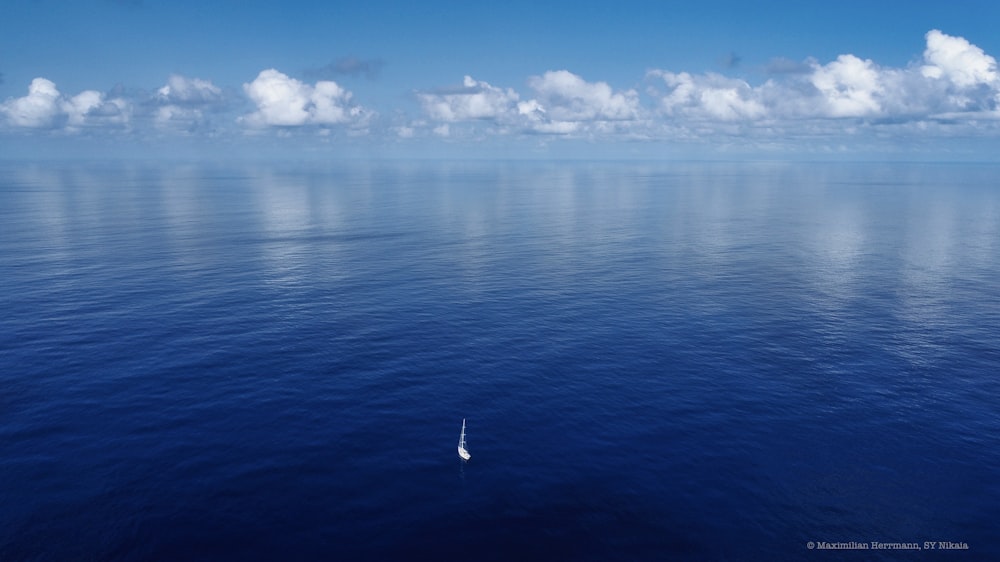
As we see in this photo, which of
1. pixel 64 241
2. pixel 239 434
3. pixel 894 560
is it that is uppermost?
pixel 64 241

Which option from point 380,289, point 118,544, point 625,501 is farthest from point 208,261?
point 625,501

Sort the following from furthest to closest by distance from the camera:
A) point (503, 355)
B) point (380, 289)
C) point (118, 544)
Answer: point (380, 289)
point (503, 355)
point (118, 544)

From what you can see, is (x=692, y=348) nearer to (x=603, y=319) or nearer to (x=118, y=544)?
(x=603, y=319)

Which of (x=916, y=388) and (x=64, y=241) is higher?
(x=64, y=241)

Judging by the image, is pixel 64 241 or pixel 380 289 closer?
pixel 380 289

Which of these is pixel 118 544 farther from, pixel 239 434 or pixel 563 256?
pixel 563 256

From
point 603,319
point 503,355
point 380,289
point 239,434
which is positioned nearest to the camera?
point 239,434

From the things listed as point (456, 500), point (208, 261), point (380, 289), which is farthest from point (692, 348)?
point (208, 261)
